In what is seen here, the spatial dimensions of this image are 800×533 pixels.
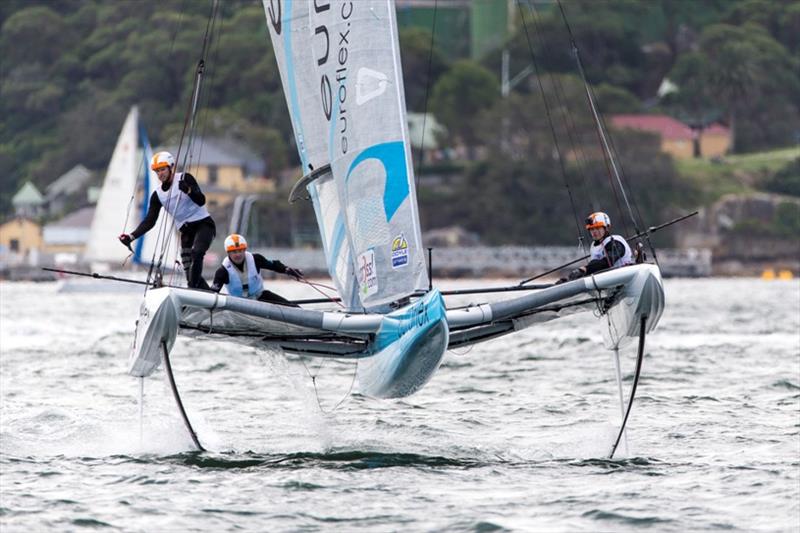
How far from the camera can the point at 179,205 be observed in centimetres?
1424

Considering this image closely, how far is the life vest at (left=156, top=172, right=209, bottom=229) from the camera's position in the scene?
1409cm

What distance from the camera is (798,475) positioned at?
1240 centimetres

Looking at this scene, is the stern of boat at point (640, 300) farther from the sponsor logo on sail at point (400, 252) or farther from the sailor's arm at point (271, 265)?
the sailor's arm at point (271, 265)

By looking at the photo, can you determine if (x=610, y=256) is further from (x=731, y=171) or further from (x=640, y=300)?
(x=731, y=171)

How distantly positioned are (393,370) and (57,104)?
10681cm

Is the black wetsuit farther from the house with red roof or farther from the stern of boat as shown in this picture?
the house with red roof

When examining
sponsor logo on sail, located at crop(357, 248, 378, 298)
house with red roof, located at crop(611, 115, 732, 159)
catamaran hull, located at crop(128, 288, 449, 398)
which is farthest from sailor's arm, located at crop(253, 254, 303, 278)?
house with red roof, located at crop(611, 115, 732, 159)

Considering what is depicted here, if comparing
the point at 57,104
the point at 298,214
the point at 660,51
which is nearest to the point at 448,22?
the point at 660,51

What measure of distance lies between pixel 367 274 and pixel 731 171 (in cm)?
8934

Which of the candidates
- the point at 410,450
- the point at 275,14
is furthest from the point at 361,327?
the point at 275,14

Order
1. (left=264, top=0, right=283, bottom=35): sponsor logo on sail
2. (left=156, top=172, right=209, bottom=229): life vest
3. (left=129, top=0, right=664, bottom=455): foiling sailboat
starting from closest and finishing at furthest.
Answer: (left=129, top=0, right=664, bottom=455): foiling sailboat, (left=156, top=172, right=209, bottom=229): life vest, (left=264, top=0, right=283, bottom=35): sponsor logo on sail

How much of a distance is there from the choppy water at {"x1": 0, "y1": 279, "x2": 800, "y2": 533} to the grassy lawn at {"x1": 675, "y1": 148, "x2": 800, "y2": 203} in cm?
7275

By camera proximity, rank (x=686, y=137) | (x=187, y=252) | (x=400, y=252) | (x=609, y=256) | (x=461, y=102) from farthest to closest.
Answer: (x=686, y=137) < (x=461, y=102) < (x=187, y=252) < (x=609, y=256) < (x=400, y=252)

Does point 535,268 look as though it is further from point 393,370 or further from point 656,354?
point 393,370
